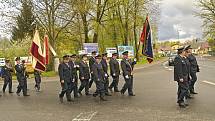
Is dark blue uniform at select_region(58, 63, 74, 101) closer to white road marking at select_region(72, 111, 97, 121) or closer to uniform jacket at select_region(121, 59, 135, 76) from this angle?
uniform jacket at select_region(121, 59, 135, 76)

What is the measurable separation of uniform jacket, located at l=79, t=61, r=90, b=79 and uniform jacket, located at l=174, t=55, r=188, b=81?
4.62 m

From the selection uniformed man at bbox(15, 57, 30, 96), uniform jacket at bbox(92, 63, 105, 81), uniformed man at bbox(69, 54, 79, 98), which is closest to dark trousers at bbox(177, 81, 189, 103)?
uniform jacket at bbox(92, 63, 105, 81)

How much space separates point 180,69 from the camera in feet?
37.2

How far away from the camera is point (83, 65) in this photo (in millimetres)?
15086

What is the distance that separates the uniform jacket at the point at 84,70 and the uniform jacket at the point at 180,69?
4.62 metres

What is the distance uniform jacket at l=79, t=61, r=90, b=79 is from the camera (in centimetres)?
1499

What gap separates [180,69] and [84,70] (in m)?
4.78

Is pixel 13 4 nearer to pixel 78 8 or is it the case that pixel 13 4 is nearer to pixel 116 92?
pixel 78 8

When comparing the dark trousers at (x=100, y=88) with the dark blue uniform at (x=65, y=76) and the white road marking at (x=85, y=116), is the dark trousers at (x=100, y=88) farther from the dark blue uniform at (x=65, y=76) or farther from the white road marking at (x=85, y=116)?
the white road marking at (x=85, y=116)

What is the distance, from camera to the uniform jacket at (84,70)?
14992 mm

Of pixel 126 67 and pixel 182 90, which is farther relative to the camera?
pixel 126 67

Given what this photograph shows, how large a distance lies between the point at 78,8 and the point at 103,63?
19.3 m

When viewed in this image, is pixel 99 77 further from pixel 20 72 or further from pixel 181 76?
pixel 20 72

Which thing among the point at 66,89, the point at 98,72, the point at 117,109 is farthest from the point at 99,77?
the point at 117,109
